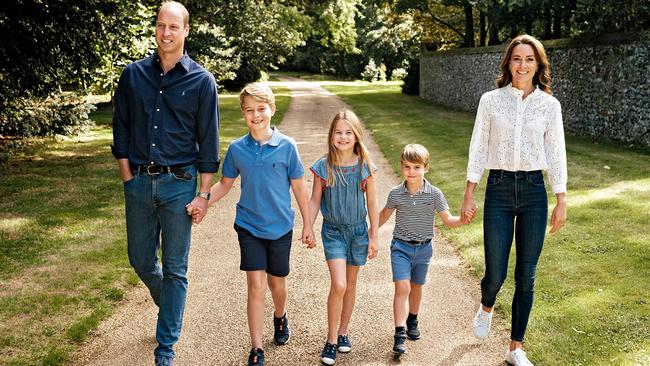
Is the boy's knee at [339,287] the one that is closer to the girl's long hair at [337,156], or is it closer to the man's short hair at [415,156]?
the girl's long hair at [337,156]

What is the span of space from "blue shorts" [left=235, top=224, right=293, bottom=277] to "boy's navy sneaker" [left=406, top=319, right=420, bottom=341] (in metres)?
1.10

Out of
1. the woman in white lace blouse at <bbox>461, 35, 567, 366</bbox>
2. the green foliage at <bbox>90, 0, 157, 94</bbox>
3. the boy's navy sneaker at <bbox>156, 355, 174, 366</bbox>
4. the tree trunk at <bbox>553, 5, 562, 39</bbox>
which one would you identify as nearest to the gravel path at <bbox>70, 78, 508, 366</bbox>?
the boy's navy sneaker at <bbox>156, 355, 174, 366</bbox>

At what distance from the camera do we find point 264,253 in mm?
4230

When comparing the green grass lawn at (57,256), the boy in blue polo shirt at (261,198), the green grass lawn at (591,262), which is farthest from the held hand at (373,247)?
the green grass lawn at (57,256)

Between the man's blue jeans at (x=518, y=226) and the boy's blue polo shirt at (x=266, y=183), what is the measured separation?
1.30 m

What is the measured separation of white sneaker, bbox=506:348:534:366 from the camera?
419 cm

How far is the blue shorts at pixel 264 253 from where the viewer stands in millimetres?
4184

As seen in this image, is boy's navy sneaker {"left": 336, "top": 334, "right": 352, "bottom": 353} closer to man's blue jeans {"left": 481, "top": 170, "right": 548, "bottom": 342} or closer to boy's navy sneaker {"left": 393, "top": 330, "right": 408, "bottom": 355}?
boy's navy sneaker {"left": 393, "top": 330, "right": 408, "bottom": 355}

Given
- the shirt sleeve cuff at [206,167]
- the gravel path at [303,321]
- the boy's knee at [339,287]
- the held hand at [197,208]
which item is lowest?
the gravel path at [303,321]

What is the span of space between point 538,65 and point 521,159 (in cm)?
62

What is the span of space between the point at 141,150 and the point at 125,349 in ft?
5.02

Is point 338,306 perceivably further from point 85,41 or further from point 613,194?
point 85,41

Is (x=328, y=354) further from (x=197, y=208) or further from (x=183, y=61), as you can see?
(x=183, y=61)

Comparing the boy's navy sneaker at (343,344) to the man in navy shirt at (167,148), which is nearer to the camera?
the man in navy shirt at (167,148)
